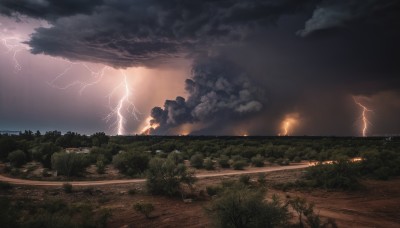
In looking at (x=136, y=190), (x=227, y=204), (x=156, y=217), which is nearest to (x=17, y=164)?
(x=136, y=190)

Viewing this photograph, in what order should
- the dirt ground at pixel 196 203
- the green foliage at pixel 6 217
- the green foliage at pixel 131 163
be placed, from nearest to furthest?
the green foliage at pixel 6 217 < the dirt ground at pixel 196 203 < the green foliage at pixel 131 163

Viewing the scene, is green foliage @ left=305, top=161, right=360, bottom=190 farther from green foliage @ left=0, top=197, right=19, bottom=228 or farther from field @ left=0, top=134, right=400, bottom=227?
green foliage @ left=0, top=197, right=19, bottom=228

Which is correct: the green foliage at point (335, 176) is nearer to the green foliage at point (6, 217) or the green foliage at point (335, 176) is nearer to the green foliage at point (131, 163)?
the green foliage at point (131, 163)

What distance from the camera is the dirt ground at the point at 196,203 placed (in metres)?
20.0

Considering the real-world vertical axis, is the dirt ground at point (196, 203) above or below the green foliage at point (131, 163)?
below

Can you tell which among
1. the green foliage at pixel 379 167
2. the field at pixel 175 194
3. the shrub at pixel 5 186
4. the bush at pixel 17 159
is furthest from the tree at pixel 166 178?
the bush at pixel 17 159

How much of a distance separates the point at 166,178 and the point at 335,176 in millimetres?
17261

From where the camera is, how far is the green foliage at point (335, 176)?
96.2ft

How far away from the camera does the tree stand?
27.4m

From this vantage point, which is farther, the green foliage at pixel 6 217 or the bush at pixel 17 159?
the bush at pixel 17 159

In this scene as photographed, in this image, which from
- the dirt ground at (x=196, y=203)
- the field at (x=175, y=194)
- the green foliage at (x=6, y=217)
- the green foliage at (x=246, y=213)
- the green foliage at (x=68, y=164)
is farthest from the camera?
the green foliage at (x=68, y=164)

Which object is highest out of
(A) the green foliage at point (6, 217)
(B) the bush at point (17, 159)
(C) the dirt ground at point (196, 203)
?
(B) the bush at point (17, 159)

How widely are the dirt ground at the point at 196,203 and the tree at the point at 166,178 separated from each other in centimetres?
93

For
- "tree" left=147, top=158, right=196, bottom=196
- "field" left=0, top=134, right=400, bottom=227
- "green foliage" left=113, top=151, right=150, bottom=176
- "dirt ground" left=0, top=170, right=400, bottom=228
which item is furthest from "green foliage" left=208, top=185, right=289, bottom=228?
"green foliage" left=113, top=151, right=150, bottom=176
